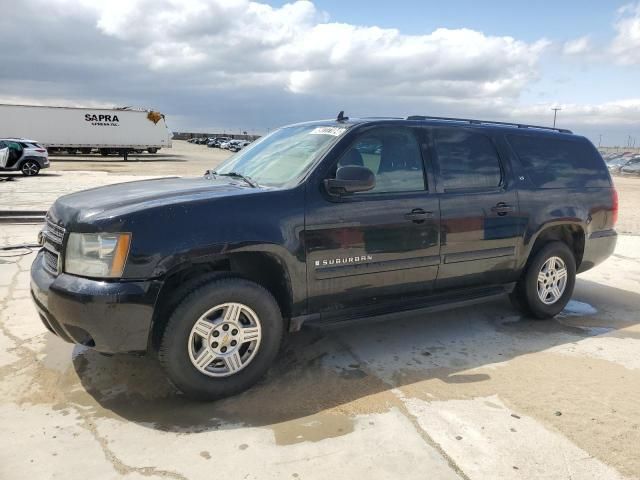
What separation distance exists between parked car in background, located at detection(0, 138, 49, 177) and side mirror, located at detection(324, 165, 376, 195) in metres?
21.7

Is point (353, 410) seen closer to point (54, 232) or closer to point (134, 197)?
point (134, 197)

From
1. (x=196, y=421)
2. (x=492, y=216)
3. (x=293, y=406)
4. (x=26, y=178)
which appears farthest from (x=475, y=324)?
(x=26, y=178)

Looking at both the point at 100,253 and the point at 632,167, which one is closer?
the point at 100,253

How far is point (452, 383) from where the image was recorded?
367cm

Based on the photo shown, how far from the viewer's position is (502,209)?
4.49m

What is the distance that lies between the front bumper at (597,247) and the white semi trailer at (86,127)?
3708cm

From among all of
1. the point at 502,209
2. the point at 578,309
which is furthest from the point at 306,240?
the point at 578,309

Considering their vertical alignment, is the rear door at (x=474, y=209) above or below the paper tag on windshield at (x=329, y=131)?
below

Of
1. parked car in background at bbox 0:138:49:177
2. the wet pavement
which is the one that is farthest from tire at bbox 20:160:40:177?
the wet pavement

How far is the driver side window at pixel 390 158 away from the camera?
3891 mm

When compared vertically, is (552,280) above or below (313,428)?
above

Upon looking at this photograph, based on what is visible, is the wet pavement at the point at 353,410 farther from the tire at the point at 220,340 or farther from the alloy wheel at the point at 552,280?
the alloy wheel at the point at 552,280

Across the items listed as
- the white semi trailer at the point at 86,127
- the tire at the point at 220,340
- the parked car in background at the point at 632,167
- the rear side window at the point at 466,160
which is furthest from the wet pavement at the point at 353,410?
the white semi trailer at the point at 86,127

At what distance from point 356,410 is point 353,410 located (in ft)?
0.06
